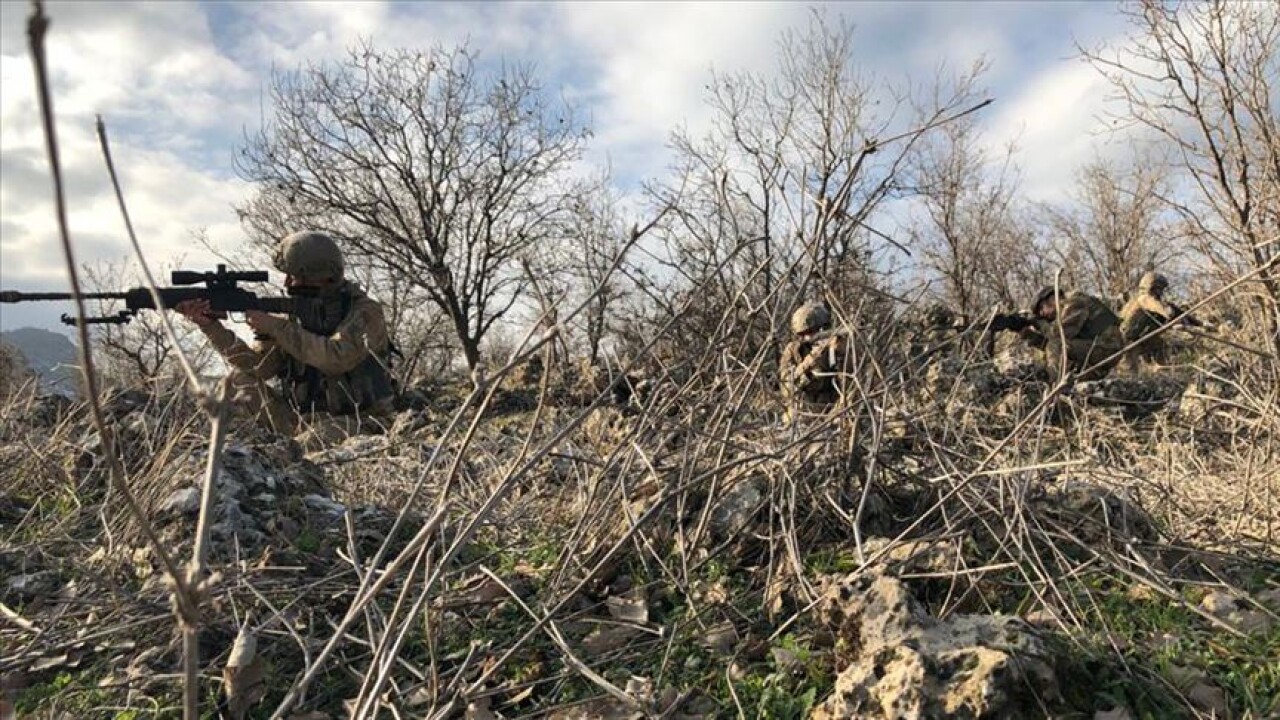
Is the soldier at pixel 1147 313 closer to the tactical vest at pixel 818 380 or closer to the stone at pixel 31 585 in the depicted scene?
the tactical vest at pixel 818 380

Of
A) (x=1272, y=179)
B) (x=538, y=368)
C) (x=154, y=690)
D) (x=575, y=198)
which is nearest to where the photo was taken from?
(x=154, y=690)

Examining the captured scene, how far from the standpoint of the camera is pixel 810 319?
7.54 meters

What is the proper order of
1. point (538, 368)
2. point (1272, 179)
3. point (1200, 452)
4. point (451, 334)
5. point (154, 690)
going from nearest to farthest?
point (154, 690), point (1200, 452), point (1272, 179), point (538, 368), point (451, 334)

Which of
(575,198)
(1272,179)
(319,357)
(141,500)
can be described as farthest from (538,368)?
(141,500)

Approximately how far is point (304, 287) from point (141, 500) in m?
3.93

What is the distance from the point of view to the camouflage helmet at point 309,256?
6.35 meters

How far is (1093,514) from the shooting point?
2.54m

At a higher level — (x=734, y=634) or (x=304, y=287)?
(x=304, y=287)

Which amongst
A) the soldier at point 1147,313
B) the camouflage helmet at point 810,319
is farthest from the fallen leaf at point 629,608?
the soldier at point 1147,313

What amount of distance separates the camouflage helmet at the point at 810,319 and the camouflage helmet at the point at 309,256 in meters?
3.84

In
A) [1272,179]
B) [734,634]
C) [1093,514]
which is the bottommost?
[734,634]

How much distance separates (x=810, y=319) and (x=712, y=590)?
541 centimetres

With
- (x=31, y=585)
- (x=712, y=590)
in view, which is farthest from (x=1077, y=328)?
(x=31, y=585)

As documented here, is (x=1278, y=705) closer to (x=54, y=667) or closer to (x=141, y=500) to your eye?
(x=54, y=667)
